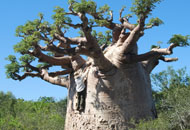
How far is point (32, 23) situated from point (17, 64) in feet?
5.88

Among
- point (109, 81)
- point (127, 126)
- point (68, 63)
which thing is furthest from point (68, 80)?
point (127, 126)

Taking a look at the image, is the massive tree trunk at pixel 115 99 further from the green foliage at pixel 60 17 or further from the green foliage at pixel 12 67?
the green foliage at pixel 12 67

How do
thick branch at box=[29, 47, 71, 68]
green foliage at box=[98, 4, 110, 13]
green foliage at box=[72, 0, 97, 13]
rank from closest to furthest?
1. green foliage at box=[72, 0, 97, 13]
2. thick branch at box=[29, 47, 71, 68]
3. green foliage at box=[98, 4, 110, 13]

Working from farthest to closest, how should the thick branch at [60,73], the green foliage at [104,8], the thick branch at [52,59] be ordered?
the thick branch at [60,73], the green foliage at [104,8], the thick branch at [52,59]

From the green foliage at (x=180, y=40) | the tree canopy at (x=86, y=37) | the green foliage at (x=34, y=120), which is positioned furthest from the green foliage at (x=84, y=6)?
the green foliage at (x=34, y=120)

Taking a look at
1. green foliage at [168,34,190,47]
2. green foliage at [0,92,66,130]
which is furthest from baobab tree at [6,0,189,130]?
green foliage at [0,92,66,130]

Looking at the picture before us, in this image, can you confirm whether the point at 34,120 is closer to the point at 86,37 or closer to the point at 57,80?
the point at 57,80

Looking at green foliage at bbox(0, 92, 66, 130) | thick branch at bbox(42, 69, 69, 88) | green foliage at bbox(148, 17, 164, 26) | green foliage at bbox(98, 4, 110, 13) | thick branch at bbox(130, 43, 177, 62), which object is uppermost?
green foliage at bbox(98, 4, 110, 13)

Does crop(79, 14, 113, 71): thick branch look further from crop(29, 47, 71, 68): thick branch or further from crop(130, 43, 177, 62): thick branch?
crop(29, 47, 71, 68): thick branch

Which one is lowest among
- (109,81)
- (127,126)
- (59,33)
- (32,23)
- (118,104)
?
(127,126)

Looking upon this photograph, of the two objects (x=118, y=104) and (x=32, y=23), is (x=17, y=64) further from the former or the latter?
(x=118, y=104)

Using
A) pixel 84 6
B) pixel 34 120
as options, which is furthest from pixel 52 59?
pixel 34 120

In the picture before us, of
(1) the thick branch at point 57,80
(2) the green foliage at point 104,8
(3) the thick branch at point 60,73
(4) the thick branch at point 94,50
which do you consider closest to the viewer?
(4) the thick branch at point 94,50

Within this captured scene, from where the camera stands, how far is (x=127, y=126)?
6.38m
